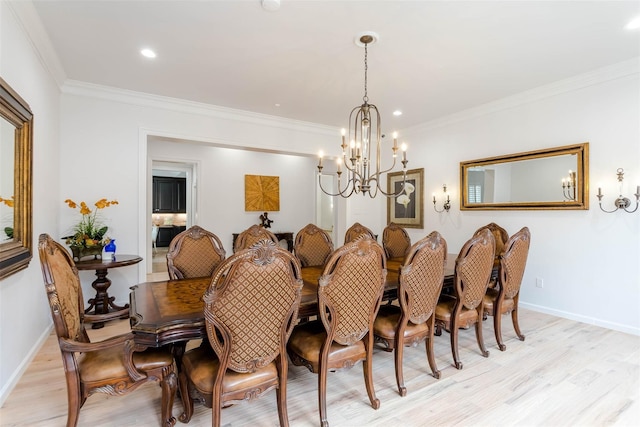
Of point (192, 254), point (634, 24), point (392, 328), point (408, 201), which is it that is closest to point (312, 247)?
point (192, 254)

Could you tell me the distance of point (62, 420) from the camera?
1.88 m

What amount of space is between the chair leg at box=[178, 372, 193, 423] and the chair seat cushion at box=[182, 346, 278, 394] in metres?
0.09

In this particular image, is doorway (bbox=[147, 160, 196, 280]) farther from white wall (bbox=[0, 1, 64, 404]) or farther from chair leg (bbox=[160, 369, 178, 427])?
chair leg (bbox=[160, 369, 178, 427])

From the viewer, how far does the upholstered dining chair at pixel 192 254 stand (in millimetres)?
2709

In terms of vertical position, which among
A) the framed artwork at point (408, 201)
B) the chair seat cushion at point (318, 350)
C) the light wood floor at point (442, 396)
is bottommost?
the light wood floor at point (442, 396)

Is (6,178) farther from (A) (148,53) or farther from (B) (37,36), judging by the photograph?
(A) (148,53)

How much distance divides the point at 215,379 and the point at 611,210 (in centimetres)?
399

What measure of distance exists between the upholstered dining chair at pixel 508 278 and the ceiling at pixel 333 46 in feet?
5.48

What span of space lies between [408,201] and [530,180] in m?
1.96

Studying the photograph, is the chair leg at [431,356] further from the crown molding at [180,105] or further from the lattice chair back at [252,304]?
the crown molding at [180,105]

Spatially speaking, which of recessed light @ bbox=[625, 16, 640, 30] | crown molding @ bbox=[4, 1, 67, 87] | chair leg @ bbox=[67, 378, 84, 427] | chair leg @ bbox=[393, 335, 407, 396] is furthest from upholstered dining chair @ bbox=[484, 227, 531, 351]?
crown molding @ bbox=[4, 1, 67, 87]

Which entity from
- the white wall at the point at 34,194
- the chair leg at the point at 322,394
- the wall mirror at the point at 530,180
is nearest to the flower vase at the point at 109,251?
the white wall at the point at 34,194

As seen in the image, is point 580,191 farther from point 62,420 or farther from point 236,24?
point 62,420

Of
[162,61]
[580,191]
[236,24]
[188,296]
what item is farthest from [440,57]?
[188,296]
